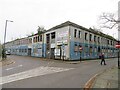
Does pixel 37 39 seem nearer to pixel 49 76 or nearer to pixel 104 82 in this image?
pixel 49 76

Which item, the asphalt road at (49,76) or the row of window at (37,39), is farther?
the row of window at (37,39)

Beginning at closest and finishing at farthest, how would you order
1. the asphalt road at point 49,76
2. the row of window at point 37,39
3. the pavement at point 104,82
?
1. the pavement at point 104,82
2. the asphalt road at point 49,76
3. the row of window at point 37,39

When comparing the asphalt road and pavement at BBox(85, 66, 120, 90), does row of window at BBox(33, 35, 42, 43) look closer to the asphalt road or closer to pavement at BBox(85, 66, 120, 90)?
the asphalt road

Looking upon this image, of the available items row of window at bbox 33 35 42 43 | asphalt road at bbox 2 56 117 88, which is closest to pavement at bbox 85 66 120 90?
asphalt road at bbox 2 56 117 88

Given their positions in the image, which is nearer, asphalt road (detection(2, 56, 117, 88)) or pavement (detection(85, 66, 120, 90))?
pavement (detection(85, 66, 120, 90))

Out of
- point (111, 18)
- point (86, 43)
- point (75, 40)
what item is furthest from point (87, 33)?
point (111, 18)

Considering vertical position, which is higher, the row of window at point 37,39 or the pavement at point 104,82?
the row of window at point 37,39

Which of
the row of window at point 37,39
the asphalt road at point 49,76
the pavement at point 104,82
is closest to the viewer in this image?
the pavement at point 104,82

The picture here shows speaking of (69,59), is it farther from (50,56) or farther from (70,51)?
(50,56)

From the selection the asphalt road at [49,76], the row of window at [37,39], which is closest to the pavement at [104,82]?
the asphalt road at [49,76]

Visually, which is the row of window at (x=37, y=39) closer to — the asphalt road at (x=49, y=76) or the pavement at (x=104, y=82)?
the asphalt road at (x=49, y=76)

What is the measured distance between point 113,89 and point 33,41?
57.4 metres

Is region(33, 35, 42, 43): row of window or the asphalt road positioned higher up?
region(33, 35, 42, 43): row of window

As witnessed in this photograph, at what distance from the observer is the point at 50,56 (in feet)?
167
